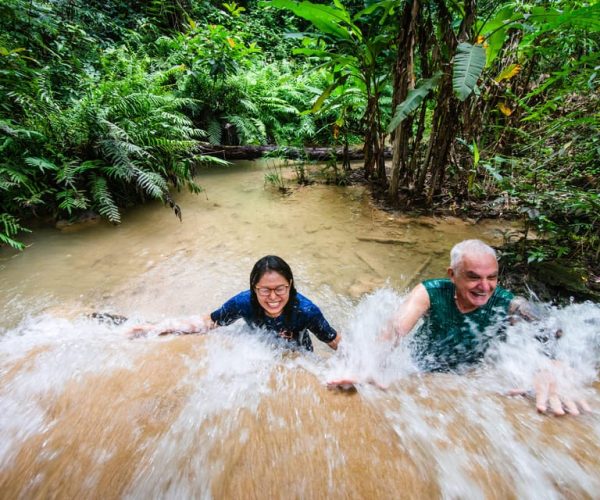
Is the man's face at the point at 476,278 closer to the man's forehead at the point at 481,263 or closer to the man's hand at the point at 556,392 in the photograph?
the man's forehead at the point at 481,263

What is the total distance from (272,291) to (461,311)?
3.56 feet

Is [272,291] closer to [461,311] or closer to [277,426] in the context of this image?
[277,426]

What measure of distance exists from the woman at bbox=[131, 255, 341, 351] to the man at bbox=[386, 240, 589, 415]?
1.67ft

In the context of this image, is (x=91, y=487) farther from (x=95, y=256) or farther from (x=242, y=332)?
(x=95, y=256)

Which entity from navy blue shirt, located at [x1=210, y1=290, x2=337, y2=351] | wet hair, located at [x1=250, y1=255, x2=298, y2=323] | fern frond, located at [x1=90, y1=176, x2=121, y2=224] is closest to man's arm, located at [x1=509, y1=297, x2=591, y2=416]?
navy blue shirt, located at [x1=210, y1=290, x2=337, y2=351]

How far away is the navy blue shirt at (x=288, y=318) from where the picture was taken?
189 cm

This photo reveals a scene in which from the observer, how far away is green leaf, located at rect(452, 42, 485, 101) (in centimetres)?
232

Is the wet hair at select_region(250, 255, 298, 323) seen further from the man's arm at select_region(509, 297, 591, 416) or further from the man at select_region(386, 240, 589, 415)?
the man's arm at select_region(509, 297, 591, 416)

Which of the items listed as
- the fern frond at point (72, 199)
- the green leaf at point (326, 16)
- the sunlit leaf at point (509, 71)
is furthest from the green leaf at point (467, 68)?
the fern frond at point (72, 199)

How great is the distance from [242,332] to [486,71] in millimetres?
4252

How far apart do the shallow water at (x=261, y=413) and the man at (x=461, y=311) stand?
118 mm

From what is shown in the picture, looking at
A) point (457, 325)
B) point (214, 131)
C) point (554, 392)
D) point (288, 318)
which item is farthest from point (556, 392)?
point (214, 131)

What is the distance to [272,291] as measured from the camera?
1.70 metres

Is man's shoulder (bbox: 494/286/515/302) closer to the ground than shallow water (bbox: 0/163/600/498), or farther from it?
farther from it
